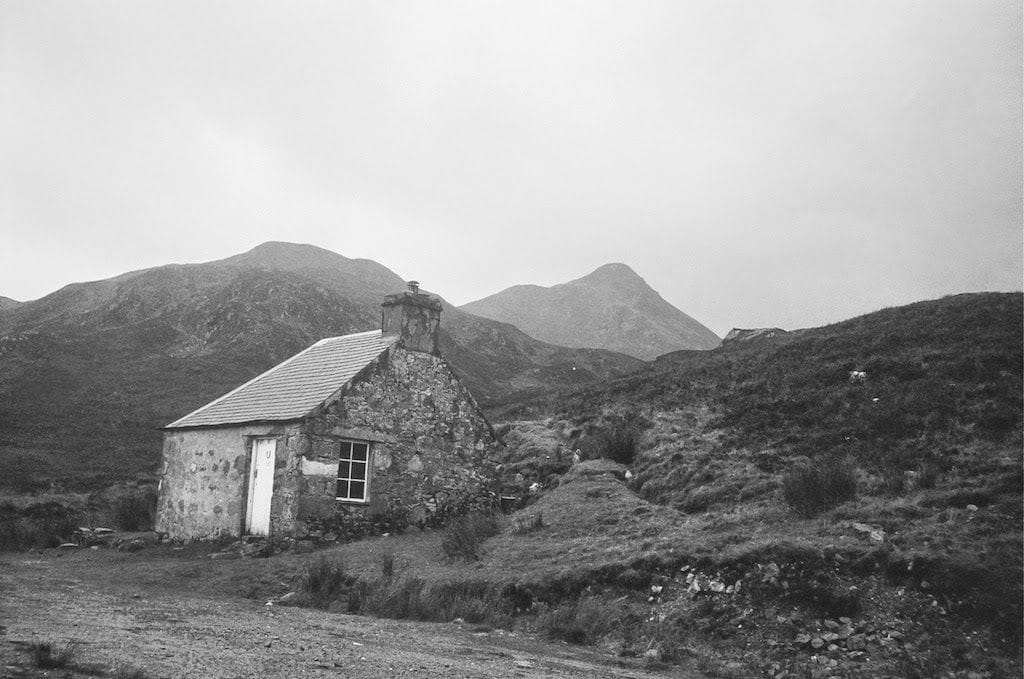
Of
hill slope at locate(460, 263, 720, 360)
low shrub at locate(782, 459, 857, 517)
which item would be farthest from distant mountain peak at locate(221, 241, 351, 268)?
low shrub at locate(782, 459, 857, 517)

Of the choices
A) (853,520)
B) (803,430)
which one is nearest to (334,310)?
(803,430)

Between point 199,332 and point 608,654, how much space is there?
1972 inches

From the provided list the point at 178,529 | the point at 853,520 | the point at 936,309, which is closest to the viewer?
the point at 853,520

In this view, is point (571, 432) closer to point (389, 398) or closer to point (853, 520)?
point (389, 398)

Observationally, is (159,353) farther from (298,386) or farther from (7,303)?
(298,386)

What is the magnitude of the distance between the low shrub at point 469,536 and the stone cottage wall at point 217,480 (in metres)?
3.86

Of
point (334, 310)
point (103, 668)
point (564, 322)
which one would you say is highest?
point (564, 322)

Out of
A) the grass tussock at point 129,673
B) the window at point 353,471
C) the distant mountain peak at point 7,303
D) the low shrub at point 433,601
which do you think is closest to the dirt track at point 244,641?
the grass tussock at point 129,673

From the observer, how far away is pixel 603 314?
107 meters

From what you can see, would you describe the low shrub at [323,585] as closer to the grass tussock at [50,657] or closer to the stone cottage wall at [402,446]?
the stone cottage wall at [402,446]

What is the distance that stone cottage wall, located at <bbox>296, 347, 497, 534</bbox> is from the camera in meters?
17.5

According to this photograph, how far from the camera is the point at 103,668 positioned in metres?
6.10

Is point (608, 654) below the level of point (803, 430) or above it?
below

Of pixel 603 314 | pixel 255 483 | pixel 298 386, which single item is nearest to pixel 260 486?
pixel 255 483
